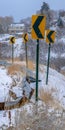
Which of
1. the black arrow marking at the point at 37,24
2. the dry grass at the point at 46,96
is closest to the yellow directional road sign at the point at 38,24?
the black arrow marking at the point at 37,24

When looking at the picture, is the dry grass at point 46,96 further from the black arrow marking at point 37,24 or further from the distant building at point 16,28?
the distant building at point 16,28

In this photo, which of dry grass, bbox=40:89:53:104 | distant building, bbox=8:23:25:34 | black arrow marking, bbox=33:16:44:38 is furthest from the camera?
distant building, bbox=8:23:25:34

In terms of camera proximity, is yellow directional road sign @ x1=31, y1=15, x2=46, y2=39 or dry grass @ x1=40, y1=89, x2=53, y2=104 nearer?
yellow directional road sign @ x1=31, y1=15, x2=46, y2=39

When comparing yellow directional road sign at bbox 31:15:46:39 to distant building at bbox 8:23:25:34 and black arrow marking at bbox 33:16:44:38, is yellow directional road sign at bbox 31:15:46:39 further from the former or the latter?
distant building at bbox 8:23:25:34

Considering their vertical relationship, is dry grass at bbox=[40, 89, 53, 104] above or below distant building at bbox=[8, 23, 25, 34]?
above

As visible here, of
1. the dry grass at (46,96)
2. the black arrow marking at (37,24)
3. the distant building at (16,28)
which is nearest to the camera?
the black arrow marking at (37,24)

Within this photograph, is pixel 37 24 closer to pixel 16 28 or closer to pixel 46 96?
pixel 46 96

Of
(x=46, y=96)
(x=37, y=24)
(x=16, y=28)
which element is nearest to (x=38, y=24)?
(x=37, y=24)

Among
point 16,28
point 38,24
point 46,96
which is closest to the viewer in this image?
point 38,24

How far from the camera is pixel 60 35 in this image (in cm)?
9100

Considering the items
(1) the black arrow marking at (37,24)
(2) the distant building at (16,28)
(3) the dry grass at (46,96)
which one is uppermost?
(1) the black arrow marking at (37,24)

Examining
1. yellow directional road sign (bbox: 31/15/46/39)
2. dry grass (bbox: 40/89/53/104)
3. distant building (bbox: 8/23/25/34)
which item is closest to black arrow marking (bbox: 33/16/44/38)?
yellow directional road sign (bbox: 31/15/46/39)

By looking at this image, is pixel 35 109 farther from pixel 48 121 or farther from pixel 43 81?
pixel 43 81

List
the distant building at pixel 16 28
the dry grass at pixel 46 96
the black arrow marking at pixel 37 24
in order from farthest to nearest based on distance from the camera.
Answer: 1. the distant building at pixel 16 28
2. the dry grass at pixel 46 96
3. the black arrow marking at pixel 37 24
